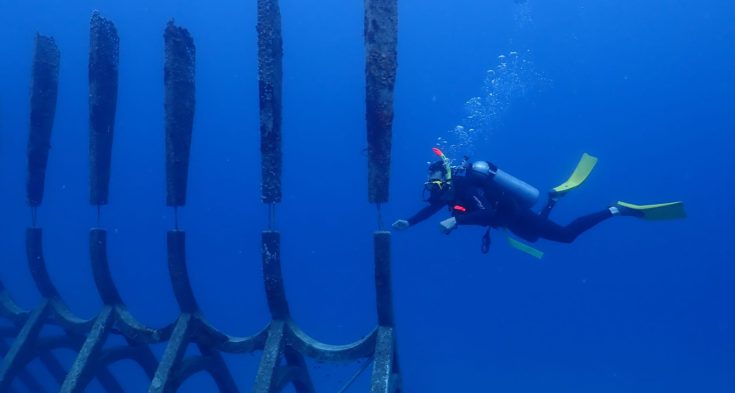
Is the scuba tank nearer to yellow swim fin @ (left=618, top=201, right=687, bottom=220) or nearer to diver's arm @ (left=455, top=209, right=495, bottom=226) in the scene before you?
diver's arm @ (left=455, top=209, right=495, bottom=226)

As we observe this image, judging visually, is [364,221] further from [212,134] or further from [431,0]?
[431,0]

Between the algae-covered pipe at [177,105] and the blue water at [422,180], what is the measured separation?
19.1 meters

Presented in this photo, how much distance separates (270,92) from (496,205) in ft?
11.2

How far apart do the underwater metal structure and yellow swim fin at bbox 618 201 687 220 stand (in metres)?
4.41

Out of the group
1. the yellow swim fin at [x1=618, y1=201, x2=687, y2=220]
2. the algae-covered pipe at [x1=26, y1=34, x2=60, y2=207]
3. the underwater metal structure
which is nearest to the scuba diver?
the yellow swim fin at [x1=618, y1=201, x2=687, y2=220]

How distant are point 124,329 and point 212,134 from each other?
27408 mm

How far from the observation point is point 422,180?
31438mm

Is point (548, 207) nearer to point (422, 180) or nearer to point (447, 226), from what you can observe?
point (447, 226)

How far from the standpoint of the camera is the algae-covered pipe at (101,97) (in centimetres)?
625

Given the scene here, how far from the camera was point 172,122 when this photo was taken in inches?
226

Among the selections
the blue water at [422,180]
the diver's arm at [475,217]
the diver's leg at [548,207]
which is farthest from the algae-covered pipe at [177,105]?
the blue water at [422,180]

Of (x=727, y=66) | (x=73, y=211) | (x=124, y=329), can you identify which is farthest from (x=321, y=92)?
(x=124, y=329)

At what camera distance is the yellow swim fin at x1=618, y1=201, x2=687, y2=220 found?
7.44 m

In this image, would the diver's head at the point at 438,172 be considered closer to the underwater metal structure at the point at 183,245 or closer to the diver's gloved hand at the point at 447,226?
the diver's gloved hand at the point at 447,226
